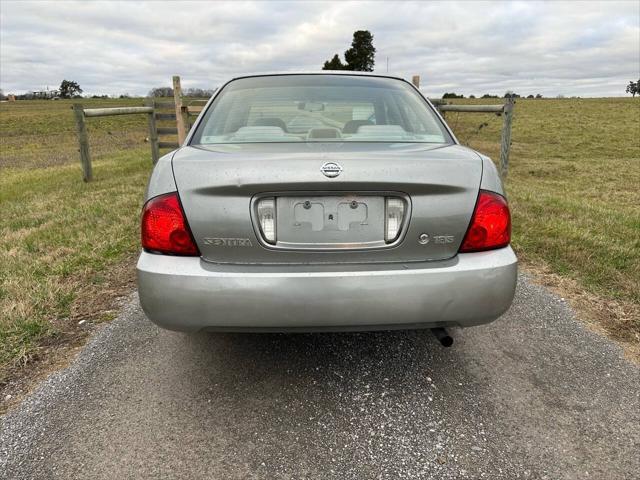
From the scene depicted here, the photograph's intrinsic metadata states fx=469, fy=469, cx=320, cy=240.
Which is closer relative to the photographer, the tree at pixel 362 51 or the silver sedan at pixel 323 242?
the silver sedan at pixel 323 242

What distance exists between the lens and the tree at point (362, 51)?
61.9m

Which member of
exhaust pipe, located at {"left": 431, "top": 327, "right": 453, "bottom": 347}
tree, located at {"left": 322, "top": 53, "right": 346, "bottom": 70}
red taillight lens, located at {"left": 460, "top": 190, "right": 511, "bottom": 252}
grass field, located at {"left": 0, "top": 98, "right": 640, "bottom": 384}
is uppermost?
tree, located at {"left": 322, "top": 53, "right": 346, "bottom": 70}

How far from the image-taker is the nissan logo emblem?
189 cm

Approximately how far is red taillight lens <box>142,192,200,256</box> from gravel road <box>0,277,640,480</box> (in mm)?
762

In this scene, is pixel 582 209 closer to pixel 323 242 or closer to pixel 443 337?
pixel 443 337

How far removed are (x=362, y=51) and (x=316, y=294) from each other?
216 ft

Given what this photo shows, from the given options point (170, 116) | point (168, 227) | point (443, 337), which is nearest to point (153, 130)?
point (170, 116)

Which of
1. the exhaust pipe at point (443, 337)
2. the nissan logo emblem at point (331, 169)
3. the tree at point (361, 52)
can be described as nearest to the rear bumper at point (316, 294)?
the exhaust pipe at point (443, 337)

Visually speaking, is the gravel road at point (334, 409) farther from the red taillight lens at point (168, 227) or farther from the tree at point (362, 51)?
the tree at point (362, 51)

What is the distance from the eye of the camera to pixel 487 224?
80.6 inches

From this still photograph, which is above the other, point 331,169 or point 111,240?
point 331,169

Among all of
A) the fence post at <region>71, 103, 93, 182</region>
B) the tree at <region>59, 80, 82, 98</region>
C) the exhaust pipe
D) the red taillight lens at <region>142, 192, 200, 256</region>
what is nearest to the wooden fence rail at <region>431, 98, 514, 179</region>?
the exhaust pipe

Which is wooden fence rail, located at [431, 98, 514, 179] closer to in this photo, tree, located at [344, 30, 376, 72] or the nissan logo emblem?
the nissan logo emblem

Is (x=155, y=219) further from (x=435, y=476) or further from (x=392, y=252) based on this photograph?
(x=435, y=476)
